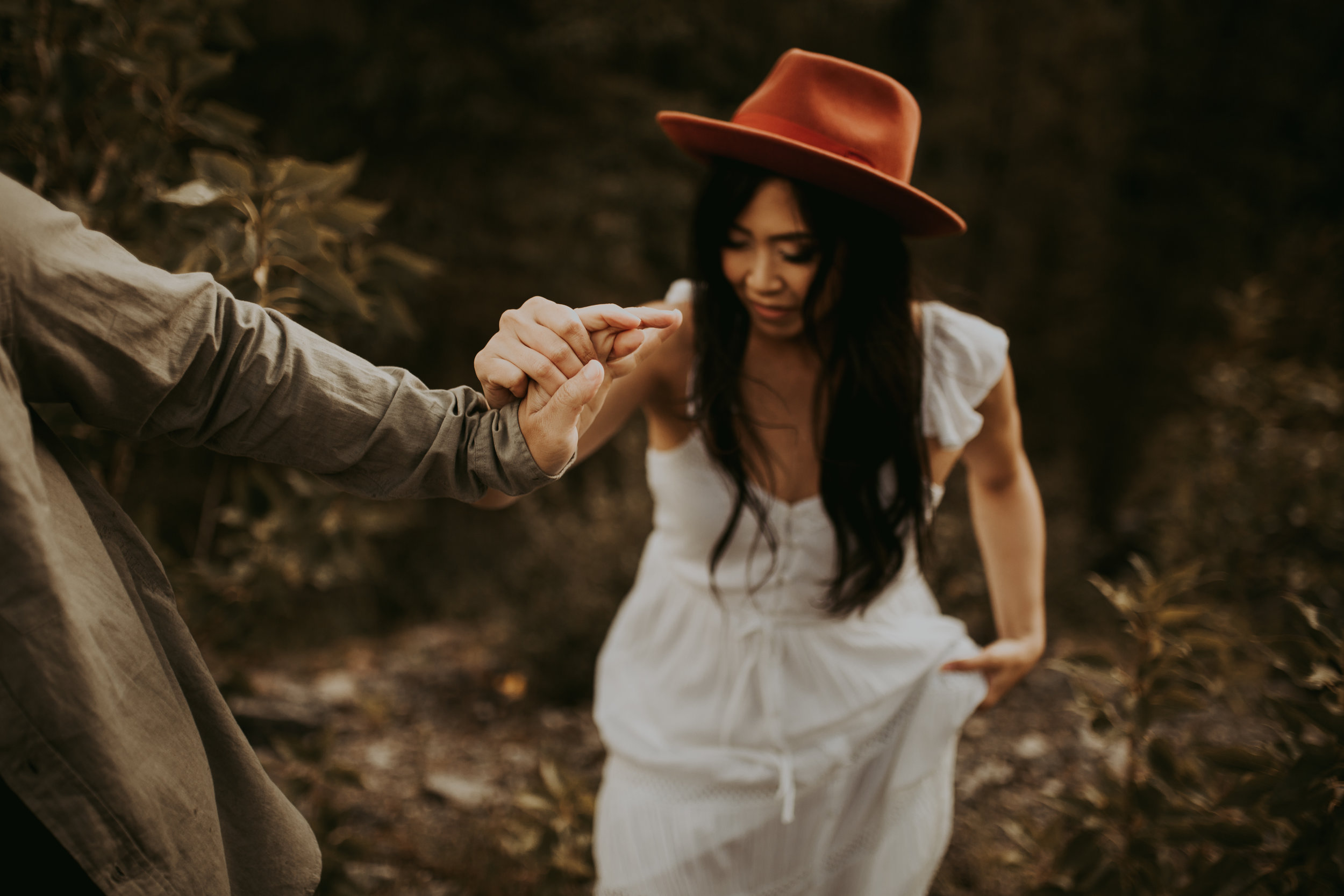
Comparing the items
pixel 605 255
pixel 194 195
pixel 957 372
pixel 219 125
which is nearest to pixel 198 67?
pixel 219 125

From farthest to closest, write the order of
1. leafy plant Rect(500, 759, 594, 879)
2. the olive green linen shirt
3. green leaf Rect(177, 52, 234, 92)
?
1. leafy plant Rect(500, 759, 594, 879)
2. green leaf Rect(177, 52, 234, 92)
3. the olive green linen shirt

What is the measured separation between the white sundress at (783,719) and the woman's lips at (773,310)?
30cm

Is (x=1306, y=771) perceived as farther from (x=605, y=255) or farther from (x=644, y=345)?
(x=605, y=255)

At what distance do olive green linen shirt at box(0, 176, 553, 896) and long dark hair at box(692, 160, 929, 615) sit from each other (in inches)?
31.0

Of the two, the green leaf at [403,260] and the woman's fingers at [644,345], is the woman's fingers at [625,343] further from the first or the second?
the green leaf at [403,260]

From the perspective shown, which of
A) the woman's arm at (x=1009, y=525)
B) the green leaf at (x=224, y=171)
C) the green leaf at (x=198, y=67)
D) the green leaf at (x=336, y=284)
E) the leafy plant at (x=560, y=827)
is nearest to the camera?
the green leaf at (x=224, y=171)

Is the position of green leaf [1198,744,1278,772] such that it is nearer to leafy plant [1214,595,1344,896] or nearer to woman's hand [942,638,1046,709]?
leafy plant [1214,595,1344,896]

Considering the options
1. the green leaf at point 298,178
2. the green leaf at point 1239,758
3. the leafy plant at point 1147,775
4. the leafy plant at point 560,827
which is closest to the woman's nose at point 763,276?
the green leaf at point 298,178

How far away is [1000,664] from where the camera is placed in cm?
188

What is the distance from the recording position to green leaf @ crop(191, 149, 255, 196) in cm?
147

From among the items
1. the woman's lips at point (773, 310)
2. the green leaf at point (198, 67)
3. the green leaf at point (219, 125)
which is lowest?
the woman's lips at point (773, 310)

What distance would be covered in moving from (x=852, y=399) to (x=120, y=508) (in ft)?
4.29

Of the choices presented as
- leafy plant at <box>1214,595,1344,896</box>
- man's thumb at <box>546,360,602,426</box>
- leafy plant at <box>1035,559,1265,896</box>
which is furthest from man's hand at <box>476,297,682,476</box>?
leafy plant at <box>1214,595,1344,896</box>

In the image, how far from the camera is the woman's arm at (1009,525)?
196 cm
